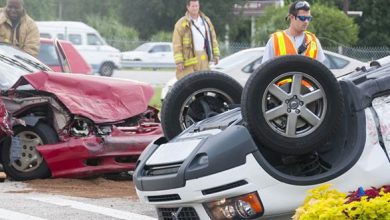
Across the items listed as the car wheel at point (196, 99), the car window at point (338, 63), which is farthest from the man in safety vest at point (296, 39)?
the car window at point (338, 63)

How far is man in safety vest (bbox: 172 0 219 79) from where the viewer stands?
44.4 ft

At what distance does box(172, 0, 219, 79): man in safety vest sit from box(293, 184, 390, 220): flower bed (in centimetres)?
809

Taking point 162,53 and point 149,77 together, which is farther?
point 162,53

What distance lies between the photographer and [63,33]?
42562mm

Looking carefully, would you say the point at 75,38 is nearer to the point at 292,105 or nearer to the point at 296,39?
the point at 296,39

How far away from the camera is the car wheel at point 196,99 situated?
7.21m

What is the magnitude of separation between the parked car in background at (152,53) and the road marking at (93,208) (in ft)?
133

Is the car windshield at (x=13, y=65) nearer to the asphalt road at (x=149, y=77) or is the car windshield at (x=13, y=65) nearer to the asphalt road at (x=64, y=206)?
the asphalt road at (x=64, y=206)

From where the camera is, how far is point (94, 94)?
10.6 meters

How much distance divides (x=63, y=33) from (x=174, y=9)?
85.4 feet

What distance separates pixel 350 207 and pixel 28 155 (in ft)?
18.3

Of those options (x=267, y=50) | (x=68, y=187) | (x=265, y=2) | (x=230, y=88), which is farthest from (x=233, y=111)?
(x=265, y=2)

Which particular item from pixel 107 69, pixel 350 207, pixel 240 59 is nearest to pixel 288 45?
pixel 350 207

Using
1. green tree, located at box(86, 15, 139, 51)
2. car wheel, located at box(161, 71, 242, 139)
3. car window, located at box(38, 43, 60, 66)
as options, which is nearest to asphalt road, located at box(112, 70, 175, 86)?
green tree, located at box(86, 15, 139, 51)
